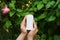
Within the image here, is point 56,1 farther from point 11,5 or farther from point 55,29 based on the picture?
point 11,5

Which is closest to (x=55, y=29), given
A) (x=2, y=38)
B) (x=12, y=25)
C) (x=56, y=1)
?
(x=56, y=1)

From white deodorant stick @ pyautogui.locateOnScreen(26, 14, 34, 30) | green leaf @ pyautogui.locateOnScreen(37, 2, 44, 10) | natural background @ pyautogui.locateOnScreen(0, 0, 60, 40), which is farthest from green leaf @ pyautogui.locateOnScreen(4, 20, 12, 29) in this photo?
white deodorant stick @ pyautogui.locateOnScreen(26, 14, 34, 30)

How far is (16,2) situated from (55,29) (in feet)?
1.55

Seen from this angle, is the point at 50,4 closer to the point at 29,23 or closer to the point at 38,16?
the point at 38,16

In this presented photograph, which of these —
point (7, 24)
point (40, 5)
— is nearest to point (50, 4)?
point (40, 5)

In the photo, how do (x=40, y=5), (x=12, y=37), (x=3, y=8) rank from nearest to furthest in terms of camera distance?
1. (x=40, y=5)
2. (x=3, y=8)
3. (x=12, y=37)

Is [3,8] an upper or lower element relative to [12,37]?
upper

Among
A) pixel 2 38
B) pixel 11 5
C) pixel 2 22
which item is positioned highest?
pixel 11 5

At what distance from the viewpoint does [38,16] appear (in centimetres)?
212

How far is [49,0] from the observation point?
6.84 ft

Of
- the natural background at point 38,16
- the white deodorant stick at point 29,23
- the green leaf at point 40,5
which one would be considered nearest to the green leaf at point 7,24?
the natural background at point 38,16

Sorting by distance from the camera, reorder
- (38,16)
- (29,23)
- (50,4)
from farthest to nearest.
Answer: (38,16) → (50,4) → (29,23)

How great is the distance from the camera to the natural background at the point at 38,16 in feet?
6.68

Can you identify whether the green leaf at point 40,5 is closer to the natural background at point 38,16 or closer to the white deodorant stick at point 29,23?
the natural background at point 38,16
